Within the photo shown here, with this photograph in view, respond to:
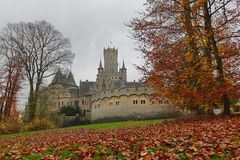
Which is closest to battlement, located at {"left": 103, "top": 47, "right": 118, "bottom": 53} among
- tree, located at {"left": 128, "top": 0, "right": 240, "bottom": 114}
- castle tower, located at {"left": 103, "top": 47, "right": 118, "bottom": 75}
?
castle tower, located at {"left": 103, "top": 47, "right": 118, "bottom": 75}

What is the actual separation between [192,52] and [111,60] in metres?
70.2

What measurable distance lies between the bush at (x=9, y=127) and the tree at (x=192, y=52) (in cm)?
1700

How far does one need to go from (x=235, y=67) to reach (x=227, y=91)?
74.0 inches

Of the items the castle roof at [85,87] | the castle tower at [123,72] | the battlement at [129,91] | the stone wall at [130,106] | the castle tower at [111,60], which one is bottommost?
the stone wall at [130,106]

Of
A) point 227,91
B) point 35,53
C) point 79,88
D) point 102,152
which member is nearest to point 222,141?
point 102,152

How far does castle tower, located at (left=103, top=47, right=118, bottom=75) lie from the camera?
8281 cm

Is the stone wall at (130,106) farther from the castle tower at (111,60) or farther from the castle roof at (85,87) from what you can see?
the castle tower at (111,60)

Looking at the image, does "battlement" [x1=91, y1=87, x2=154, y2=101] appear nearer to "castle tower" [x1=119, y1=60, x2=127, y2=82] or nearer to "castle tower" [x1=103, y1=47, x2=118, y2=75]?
"castle tower" [x1=119, y1=60, x2=127, y2=82]

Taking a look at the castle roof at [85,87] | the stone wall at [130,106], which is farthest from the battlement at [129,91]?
the castle roof at [85,87]

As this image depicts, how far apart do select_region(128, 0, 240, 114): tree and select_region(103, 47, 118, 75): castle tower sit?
6754 centimetres

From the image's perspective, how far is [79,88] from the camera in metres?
63.2

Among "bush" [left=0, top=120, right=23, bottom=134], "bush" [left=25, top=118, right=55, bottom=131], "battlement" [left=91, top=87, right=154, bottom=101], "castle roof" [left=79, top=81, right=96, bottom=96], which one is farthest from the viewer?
"castle roof" [left=79, top=81, right=96, bottom=96]

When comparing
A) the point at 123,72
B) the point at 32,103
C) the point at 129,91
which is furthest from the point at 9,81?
the point at 123,72

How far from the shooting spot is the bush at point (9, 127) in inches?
1064
